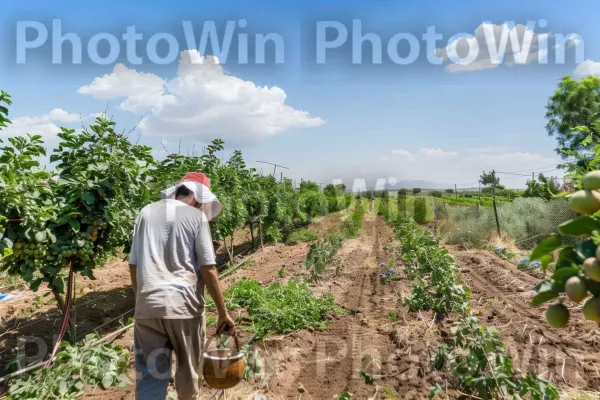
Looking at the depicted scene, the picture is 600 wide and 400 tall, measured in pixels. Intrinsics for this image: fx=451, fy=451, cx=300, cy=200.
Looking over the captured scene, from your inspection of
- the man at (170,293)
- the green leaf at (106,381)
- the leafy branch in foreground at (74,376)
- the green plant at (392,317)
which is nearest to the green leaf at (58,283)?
the leafy branch in foreground at (74,376)

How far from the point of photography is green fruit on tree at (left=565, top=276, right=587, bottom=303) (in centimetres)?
92

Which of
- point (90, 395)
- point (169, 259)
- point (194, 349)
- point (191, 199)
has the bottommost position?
point (90, 395)

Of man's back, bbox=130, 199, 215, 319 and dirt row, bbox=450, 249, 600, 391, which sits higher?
man's back, bbox=130, 199, 215, 319

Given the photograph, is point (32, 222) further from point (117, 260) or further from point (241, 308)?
point (117, 260)

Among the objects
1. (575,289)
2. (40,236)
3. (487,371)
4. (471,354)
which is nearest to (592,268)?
(575,289)

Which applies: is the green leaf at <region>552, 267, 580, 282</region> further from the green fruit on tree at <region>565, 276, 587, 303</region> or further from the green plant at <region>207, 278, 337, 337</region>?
the green plant at <region>207, 278, 337, 337</region>

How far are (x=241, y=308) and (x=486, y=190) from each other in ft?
127

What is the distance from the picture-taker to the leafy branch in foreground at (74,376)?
12.9 ft

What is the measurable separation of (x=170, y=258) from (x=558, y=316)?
2.42 m

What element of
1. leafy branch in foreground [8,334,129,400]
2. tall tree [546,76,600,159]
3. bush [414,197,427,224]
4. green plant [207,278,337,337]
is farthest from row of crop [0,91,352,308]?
tall tree [546,76,600,159]

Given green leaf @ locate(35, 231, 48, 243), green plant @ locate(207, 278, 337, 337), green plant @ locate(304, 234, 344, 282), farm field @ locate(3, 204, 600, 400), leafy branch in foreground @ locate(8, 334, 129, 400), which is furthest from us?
green plant @ locate(304, 234, 344, 282)

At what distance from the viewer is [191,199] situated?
3.21m

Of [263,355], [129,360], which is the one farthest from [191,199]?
[129,360]

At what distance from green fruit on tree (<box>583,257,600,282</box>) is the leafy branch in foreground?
412 cm
